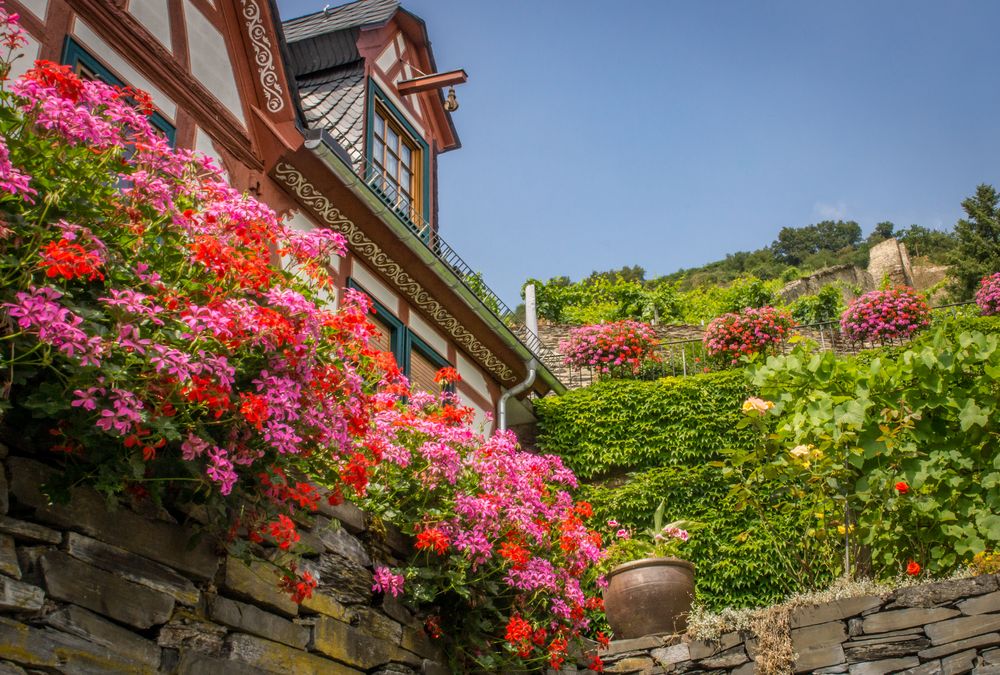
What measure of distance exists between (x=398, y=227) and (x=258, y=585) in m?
5.22

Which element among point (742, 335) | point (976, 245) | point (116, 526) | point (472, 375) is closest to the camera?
point (116, 526)

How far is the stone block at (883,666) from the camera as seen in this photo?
7285mm

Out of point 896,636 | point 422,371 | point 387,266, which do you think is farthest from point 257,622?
point 422,371

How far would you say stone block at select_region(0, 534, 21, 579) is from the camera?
11.9 feet

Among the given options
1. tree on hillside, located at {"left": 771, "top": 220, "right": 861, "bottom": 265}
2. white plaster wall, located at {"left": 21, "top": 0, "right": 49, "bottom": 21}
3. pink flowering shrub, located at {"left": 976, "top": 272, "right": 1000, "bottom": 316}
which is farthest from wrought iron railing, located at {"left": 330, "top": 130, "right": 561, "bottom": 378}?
tree on hillside, located at {"left": 771, "top": 220, "right": 861, "bottom": 265}

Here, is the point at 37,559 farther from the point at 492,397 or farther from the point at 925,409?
the point at 492,397

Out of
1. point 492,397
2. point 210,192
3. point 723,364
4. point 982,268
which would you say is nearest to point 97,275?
point 210,192

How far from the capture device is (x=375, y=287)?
9.89 meters

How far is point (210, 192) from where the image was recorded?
461cm

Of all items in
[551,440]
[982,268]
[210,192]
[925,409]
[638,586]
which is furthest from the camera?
[982,268]

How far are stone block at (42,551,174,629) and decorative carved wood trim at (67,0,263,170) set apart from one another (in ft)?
14.2

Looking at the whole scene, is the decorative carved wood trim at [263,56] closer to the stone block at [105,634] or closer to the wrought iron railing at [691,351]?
the stone block at [105,634]

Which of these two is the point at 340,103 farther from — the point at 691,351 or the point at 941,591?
the point at 691,351

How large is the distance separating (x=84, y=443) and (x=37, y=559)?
432 millimetres
